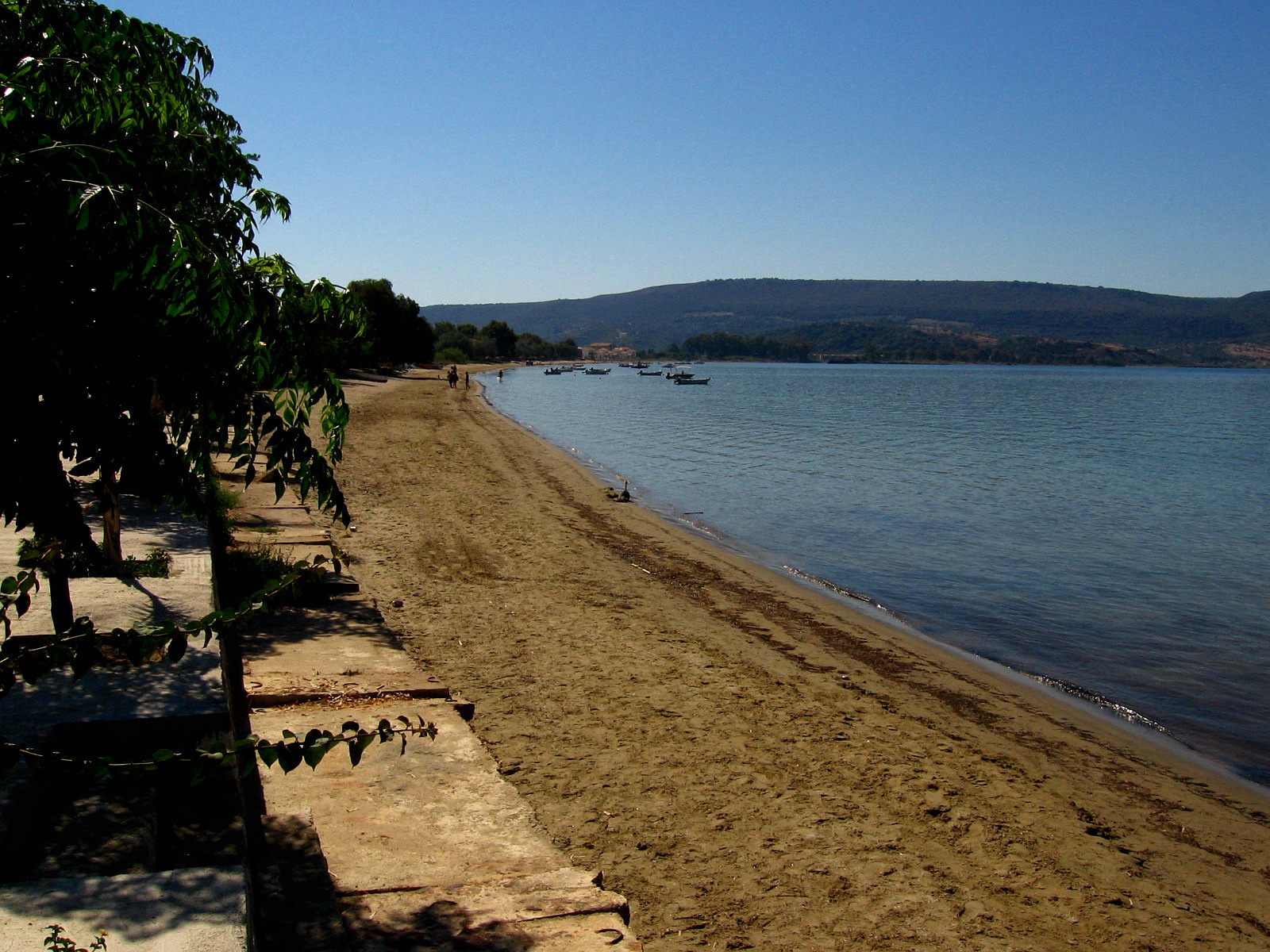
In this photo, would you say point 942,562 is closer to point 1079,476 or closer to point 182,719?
point 182,719

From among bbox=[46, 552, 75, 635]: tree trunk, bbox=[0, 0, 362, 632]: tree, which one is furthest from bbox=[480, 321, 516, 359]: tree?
bbox=[0, 0, 362, 632]: tree

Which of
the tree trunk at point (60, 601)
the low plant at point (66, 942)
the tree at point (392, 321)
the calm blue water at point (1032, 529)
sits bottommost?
the calm blue water at point (1032, 529)

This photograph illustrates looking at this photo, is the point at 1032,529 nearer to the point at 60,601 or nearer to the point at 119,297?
the point at 60,601

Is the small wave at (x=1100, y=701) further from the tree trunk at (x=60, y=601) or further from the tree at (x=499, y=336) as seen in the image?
the tree at (x=499, y=336)

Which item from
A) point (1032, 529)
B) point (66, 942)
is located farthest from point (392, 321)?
point (66, 942)

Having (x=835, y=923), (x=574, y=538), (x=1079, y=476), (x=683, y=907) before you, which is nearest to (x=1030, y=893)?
(x=835, y=923)

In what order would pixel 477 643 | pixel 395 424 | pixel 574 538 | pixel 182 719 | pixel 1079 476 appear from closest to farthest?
pixel 182 719
pixel 477 643
pixel 574 538
pixel 1079 476
pixel 395 424

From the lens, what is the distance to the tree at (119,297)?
2.82 meters

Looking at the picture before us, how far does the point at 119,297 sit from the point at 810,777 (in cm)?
508

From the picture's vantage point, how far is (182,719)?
387cm

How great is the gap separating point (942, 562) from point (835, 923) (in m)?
11.8

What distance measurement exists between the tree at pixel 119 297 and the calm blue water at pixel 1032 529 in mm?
8126

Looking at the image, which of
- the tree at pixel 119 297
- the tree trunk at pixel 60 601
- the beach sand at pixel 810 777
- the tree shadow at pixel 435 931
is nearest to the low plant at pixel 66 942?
the tree at pixel 119 297

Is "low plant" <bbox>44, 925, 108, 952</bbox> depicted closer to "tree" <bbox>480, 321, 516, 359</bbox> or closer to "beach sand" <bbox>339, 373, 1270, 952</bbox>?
"beach sand" <bbox>339, 373, 1270, 952</bbox>
